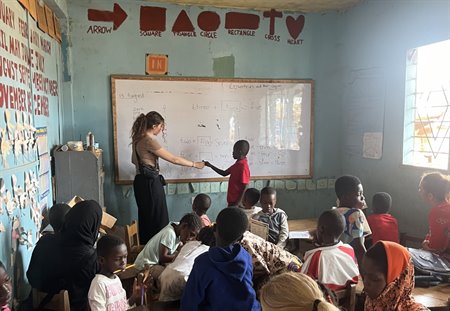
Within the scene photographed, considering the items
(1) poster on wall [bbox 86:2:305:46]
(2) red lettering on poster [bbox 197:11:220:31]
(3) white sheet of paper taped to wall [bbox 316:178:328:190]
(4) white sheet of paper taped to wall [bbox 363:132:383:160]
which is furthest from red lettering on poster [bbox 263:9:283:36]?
(3) white sheet of paper taped to wall [bbox 316:178:328:190]

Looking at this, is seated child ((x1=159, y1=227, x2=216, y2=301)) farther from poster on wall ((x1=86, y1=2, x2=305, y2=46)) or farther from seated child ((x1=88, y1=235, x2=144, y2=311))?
poster on wall ((x1=86, y1=2, x2=305, y2=46))

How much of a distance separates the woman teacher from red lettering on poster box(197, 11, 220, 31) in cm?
129

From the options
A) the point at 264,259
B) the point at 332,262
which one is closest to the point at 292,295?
the point at 332,262

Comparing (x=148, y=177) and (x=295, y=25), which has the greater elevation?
(x=295, y=25)

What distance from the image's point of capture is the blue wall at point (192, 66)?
4.00 metres

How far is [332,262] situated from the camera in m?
1.87

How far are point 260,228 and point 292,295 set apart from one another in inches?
56.8

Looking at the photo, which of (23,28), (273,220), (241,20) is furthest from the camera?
(241,20)

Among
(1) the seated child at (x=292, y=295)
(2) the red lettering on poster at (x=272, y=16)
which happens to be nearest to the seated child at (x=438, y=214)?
(1) the seated child at (x=292, y=295)

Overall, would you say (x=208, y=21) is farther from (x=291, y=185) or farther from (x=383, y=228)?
(x=383, y=228)

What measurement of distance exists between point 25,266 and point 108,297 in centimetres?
91

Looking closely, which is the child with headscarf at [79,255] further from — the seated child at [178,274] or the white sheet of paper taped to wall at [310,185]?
the white sheet of paper taped to wall at [310,185]

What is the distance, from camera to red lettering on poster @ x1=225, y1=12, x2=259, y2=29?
4.29 m

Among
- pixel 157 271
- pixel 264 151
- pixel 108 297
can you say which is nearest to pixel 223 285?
pixel 108 297
